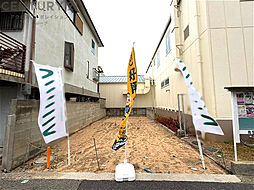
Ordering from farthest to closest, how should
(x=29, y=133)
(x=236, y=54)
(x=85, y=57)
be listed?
(x=85, y=57), (x=236, y=54), (x=29, y=133)

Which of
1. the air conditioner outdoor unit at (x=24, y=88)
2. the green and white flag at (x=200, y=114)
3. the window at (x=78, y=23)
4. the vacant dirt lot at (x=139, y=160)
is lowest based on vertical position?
the vacant dirt lot at (x=139, y=160)

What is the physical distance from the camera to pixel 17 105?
3.78 m

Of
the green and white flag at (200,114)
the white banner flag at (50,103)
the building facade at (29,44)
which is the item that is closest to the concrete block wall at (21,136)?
the white banner flag at (50,103)

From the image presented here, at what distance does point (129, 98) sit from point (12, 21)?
5.72 m

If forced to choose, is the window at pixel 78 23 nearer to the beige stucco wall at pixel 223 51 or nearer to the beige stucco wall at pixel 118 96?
the beige stucco wall at pixel 223 51

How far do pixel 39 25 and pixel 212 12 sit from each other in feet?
25.7

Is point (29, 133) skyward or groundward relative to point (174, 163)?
skyward

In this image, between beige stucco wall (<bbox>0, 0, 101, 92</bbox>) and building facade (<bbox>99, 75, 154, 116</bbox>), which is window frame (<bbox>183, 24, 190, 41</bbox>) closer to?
beige stucco wall (<bbox>0, 0, 101, 92</bbox>)

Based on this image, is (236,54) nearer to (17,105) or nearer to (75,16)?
(17,105)

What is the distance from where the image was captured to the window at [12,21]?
480 centimetres

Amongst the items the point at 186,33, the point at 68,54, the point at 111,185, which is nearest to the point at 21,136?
the point at 111,185

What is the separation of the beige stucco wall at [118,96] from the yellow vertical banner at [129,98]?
14585mm

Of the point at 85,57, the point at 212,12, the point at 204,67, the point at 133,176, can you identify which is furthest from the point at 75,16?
the point at 133,176

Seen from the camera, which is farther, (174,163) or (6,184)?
(174,163)
